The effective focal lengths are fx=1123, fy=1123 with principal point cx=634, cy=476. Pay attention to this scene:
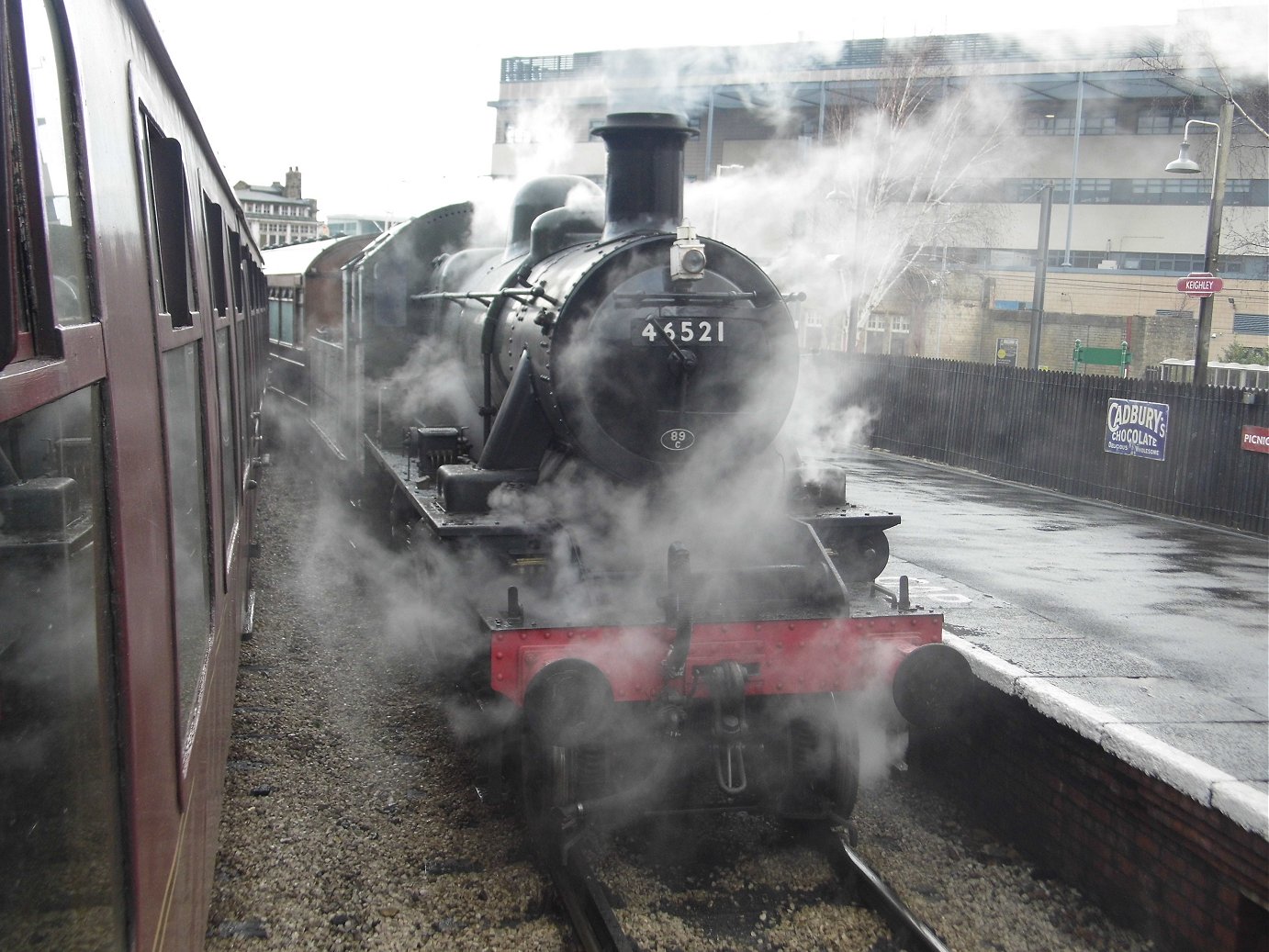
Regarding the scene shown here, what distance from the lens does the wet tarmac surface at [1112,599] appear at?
4.97 meters

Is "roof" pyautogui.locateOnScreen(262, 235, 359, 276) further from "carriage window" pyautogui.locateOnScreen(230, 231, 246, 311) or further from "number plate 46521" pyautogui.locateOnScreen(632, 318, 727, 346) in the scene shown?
"number plate 46521" pyautogui.locateOnScreen(632, 318, 727, 346)

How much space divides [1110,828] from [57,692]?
406 cm

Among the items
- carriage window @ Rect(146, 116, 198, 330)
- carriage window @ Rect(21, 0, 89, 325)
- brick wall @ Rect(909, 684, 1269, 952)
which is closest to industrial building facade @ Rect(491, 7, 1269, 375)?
brick wall @ Rect(909, 684, 1269, 952)

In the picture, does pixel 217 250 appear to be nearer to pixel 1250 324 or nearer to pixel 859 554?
pixel 859 554

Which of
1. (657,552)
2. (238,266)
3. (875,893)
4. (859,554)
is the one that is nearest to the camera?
(875,893)

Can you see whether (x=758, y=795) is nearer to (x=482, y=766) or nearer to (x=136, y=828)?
(x=482, y=766)

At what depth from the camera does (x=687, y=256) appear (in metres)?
4.74

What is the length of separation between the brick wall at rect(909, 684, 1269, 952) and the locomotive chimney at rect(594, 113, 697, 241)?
269 cm

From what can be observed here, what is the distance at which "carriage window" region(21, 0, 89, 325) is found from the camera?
117 cm

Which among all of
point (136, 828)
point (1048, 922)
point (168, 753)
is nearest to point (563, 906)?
point (1048, 922)

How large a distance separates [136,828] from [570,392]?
3.54 m

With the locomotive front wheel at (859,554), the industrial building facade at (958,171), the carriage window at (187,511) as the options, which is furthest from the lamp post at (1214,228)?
the carriage window at (187,511)

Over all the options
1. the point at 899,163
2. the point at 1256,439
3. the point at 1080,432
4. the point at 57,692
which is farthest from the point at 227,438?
the point at 899,163

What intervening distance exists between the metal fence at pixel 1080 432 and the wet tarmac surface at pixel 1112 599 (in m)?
0.33
